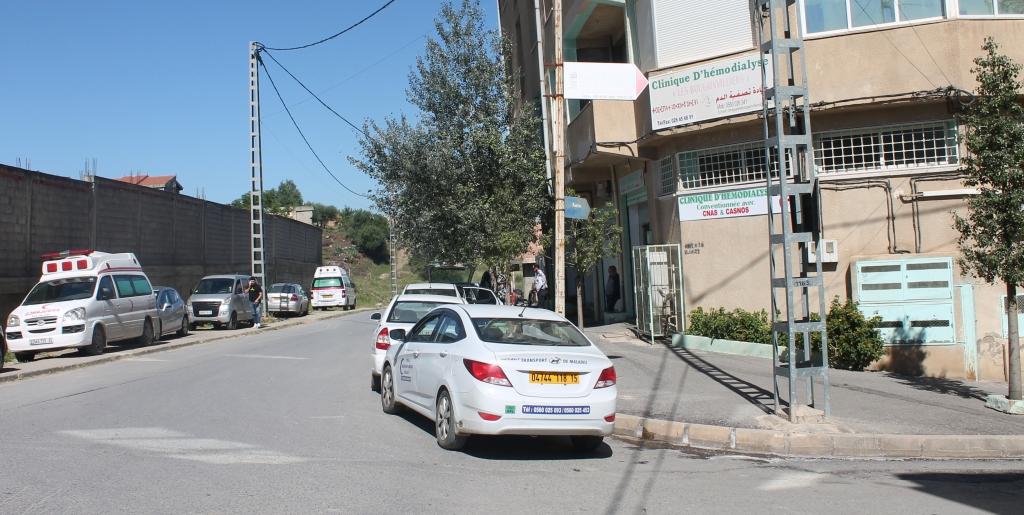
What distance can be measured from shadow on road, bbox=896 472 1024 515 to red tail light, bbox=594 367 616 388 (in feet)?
9.18

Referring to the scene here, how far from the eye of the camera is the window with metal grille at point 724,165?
16.5 m

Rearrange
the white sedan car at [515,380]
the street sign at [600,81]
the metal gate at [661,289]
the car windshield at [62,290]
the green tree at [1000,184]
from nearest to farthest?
the white sedan car at [515,380] → the green tree at [1000,184] → the street sign at [600,81] → the metal gate at [661,289] → the car windshield at [62,290]

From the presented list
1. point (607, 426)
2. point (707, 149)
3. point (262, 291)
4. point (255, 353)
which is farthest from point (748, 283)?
point (262, 291)

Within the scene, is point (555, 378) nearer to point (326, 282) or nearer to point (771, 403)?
point (771, 403)

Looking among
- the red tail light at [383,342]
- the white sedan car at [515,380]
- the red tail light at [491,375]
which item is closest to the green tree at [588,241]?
the red tail light at [383,342]

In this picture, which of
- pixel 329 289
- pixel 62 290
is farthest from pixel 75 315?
pixel 329 289

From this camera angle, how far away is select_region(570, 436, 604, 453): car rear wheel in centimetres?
852

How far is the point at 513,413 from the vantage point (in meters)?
7.70

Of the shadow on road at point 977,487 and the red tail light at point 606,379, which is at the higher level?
the red tail light at point 606,379

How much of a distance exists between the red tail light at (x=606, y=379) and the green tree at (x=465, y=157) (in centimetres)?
1402

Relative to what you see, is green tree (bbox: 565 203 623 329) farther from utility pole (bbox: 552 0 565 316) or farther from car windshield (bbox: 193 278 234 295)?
car windshield (bbox: 193 278 234 295)

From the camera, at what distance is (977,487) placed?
7.11 meters

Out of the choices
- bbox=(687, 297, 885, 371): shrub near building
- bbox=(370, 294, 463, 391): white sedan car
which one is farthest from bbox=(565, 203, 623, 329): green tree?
bbox=(370, 294, 463, 391): white sedan car

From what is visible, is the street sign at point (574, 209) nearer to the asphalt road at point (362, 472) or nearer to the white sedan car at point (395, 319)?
the white sedan car at point (395, 319)
